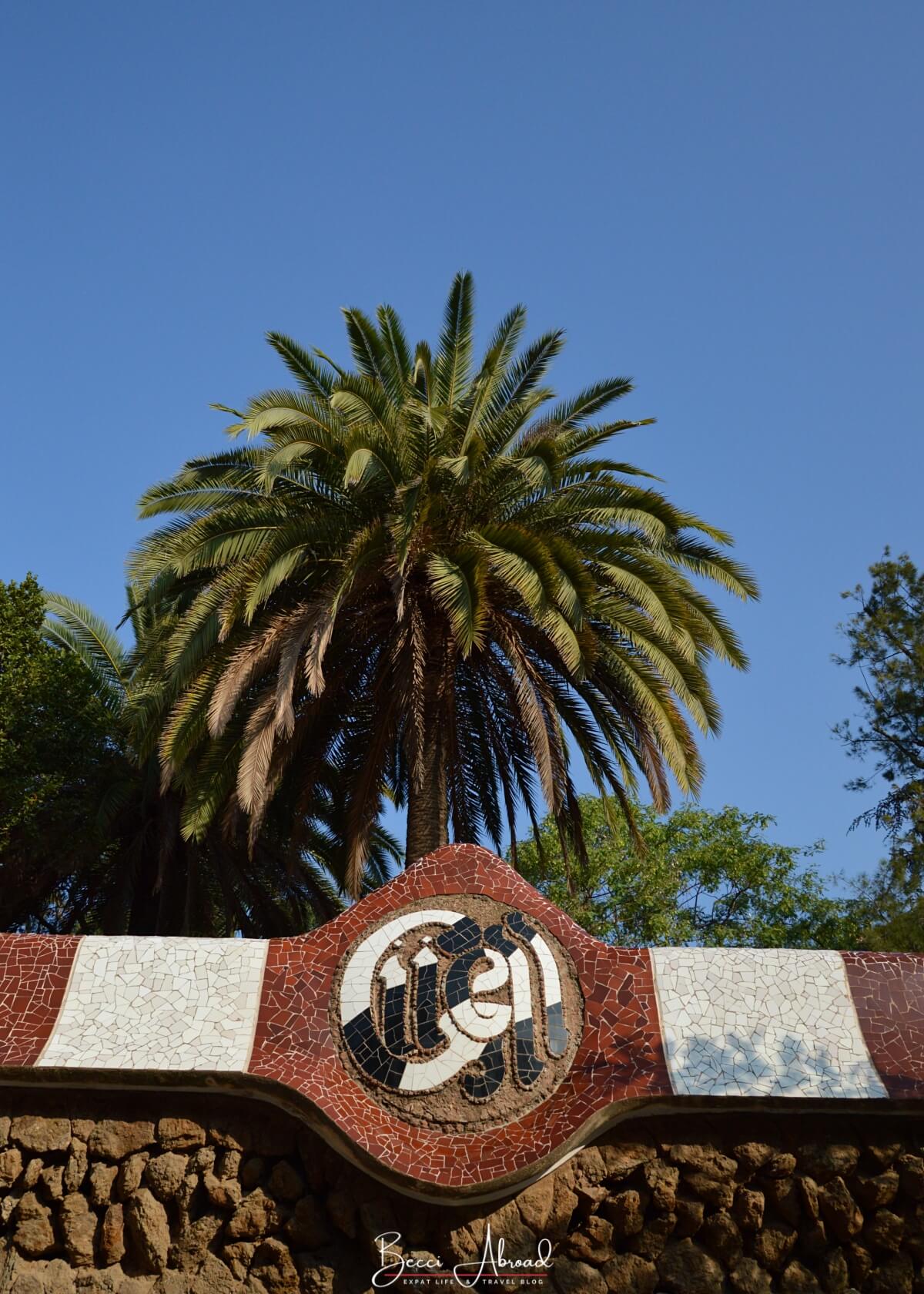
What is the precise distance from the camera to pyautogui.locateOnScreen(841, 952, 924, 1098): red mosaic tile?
29.8ft

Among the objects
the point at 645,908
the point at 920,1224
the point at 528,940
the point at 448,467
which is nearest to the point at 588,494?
the point at 448,467

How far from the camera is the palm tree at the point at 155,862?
56.9ft

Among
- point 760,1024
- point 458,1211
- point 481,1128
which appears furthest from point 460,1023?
point 760,1024

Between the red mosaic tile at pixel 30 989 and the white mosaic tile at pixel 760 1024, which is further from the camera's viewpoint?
the red mosaic tile at pixel 30 989

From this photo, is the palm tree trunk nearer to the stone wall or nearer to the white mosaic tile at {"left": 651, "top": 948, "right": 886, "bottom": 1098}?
the white mosaic tile at {"left": 651, "top": 948, "right": 886, "bottom": 1098}

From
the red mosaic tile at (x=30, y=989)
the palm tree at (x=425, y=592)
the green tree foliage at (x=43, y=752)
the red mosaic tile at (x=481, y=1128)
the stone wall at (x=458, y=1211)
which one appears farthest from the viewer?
the green tree foliage at (x=43, y=752)

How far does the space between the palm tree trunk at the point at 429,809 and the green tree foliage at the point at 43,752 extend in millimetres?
6196

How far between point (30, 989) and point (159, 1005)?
103cm

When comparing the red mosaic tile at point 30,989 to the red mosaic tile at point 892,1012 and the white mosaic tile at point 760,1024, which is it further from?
the red mosaic tile at point 892,1012

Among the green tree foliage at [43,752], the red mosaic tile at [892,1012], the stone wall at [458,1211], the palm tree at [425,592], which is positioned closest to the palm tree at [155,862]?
the green tree foliage at [43,752]

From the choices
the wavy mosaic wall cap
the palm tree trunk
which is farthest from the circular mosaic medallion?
the palm tree trunk

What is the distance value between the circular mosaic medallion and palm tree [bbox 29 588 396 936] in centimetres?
681

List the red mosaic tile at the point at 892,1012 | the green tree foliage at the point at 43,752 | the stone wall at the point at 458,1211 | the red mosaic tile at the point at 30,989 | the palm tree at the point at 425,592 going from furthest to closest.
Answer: the green tree foliage at the point at 43,752 → the palm tree at the point at 425,592 → the red mosaic tile at the point at 30,989 → the red mosaic tile at the point at 892,1012 → the stone wall at the point at 458,1211

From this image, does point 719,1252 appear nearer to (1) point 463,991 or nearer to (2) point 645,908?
(1) point 463,991
